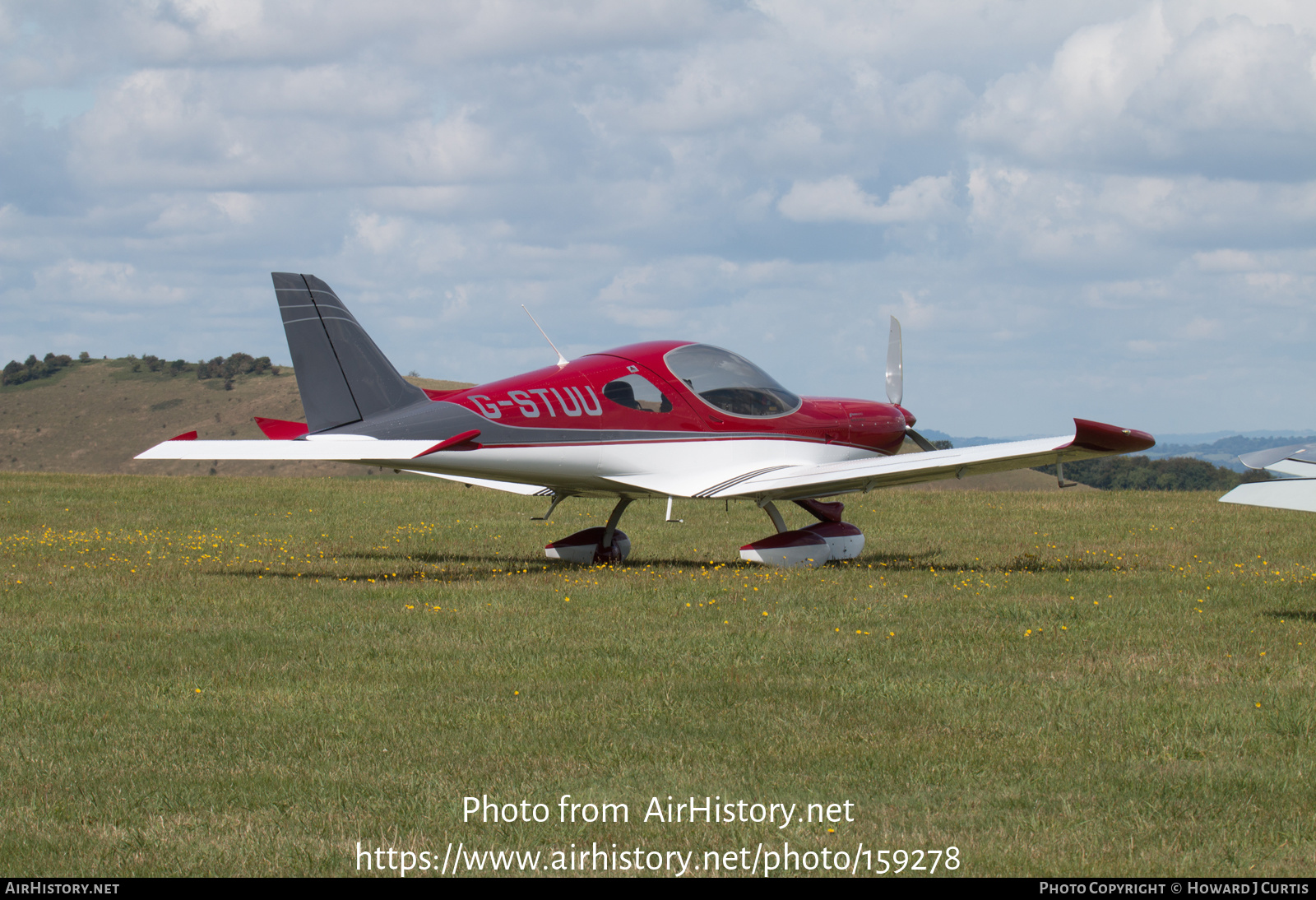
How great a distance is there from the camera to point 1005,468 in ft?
45.1

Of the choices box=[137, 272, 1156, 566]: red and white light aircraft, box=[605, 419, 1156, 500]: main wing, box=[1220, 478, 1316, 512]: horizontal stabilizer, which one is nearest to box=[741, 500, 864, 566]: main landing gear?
box=[137, 272, 1156, 566]: red and white light aircraft

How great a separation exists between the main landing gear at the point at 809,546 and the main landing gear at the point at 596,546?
185cm

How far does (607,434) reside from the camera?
45.6ft

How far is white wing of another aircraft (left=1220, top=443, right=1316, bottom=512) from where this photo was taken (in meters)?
9.23

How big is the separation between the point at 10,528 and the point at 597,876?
1752 centimetres

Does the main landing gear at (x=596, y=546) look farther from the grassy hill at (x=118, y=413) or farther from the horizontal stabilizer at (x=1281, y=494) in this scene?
the grassy hill at (x=118, y=413)

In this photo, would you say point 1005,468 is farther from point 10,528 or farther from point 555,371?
point 10,528

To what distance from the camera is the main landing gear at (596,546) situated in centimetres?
1548

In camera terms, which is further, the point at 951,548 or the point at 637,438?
the point at 951,548

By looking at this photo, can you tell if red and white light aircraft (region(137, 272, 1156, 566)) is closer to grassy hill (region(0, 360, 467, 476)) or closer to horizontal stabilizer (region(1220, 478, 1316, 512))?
horizontal stabilizer (region(1220, 478, 1316, 512))

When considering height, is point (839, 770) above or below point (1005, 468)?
below

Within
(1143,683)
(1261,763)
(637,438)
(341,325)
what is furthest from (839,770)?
(341,325)

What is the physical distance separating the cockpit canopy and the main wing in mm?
829
